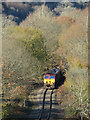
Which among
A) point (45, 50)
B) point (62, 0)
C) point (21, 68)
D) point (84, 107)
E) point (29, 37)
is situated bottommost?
point (84, 107)

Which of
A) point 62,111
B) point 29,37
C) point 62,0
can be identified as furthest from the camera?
point 62,0

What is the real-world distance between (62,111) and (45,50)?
Result: 1635cm

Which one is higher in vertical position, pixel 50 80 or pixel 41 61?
pixel 41 61

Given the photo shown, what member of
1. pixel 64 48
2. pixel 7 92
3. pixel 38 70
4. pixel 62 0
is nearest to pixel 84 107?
pixel 7 92

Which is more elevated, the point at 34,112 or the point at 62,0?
the point at 62,0

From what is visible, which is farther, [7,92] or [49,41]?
[49,41]

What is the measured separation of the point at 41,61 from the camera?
2975 centimetres

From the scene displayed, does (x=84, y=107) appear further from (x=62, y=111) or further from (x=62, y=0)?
(x=62, y=0)

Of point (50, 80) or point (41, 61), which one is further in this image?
point (41, 61)

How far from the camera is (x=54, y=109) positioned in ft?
57.7

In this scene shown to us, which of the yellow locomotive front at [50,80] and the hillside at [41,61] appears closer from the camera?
the hillside at [41,61]

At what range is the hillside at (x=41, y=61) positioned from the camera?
14711mm

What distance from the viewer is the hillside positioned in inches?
579

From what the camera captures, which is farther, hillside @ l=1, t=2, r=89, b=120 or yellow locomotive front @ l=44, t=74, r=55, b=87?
yellow locomotive front @ l=44, t=74, r=55, b=87
